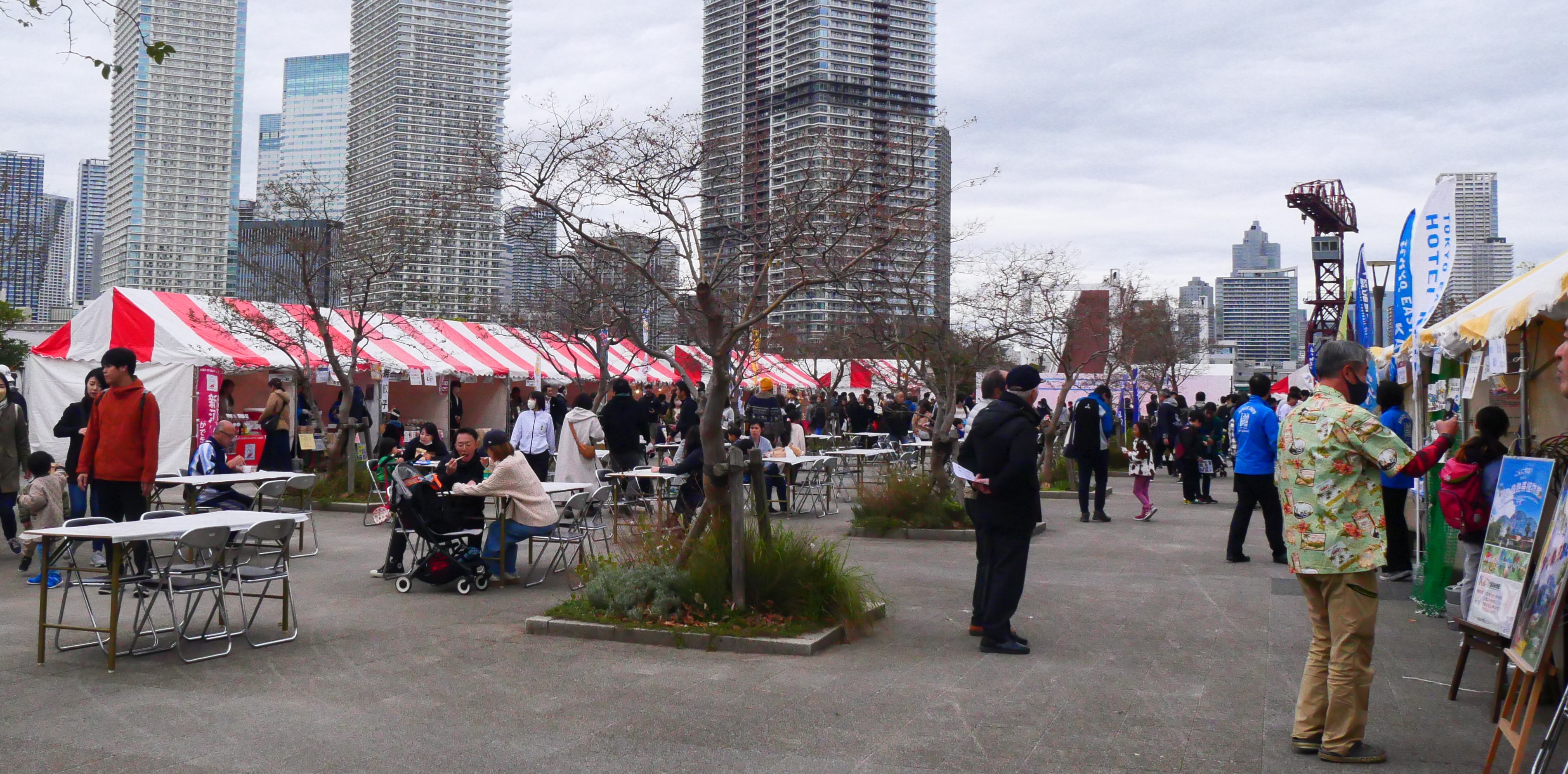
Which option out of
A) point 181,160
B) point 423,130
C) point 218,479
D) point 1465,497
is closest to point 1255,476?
point 1465,497

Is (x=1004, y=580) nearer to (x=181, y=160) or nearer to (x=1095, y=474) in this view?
(x=1095, y=474)

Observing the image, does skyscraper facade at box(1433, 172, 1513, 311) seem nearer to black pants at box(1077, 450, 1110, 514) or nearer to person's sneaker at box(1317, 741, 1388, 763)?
black pants at box(1077, 450, 1110, 514)

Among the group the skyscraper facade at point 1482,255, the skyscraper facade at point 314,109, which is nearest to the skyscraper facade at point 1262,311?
the skyscraper facade at point 1482,255

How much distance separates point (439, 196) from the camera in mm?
8805

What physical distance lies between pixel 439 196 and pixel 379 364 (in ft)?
46.9

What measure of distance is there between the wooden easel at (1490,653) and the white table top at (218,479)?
32.1 feet

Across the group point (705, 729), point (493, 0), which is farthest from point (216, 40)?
point (705, 729)

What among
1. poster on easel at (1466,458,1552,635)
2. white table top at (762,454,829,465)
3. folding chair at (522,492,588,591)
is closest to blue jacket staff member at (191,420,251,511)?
folding chair at (522,492,588,591)

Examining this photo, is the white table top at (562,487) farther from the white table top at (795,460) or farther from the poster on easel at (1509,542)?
the poster on easel at (1509,542)

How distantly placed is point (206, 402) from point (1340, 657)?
1861cm

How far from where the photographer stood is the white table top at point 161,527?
5.99m

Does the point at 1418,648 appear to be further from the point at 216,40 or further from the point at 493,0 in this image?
the point at 216,40

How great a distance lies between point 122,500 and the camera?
313 inches

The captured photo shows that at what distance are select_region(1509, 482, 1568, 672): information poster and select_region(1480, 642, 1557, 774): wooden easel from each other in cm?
3
